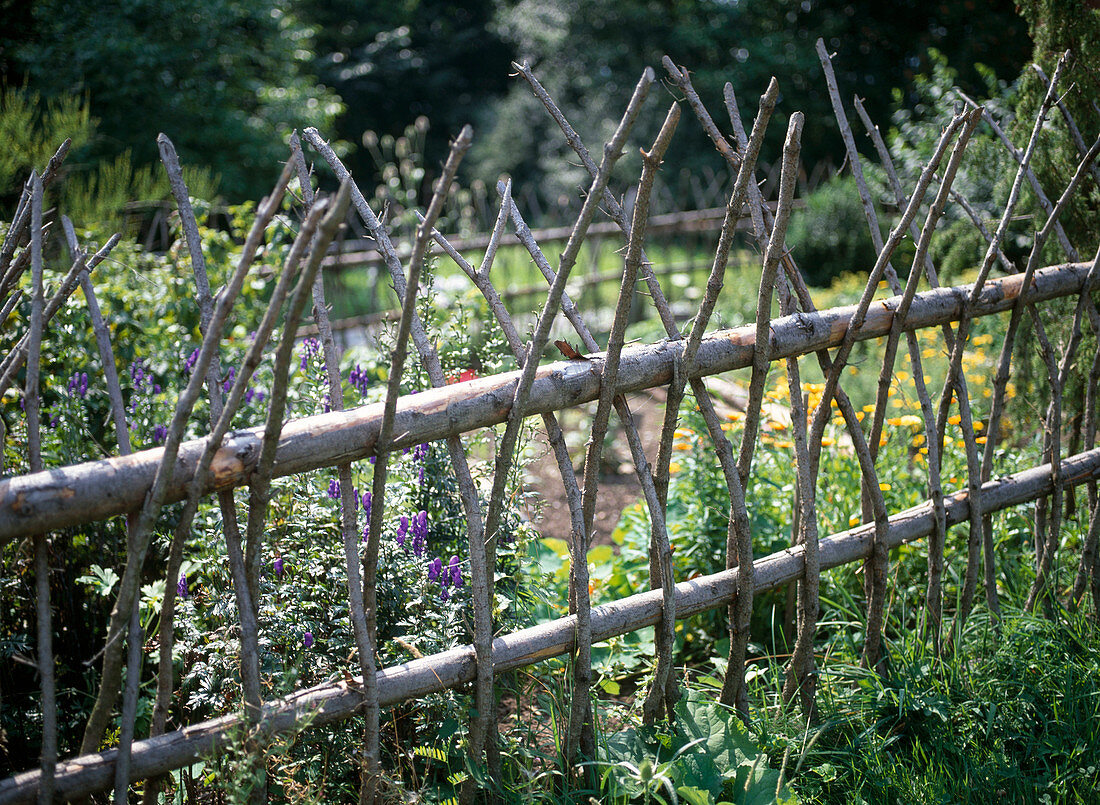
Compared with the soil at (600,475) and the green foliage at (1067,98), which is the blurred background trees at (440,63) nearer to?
the green foliage at (1067,98)

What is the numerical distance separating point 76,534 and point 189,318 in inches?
52.7

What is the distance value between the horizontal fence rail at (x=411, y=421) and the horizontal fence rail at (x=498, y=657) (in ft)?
1.37

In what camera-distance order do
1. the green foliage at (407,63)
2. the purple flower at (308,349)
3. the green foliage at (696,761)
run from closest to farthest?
the green foliage at (696,761)
the purple flower at (308,349)
the green foliage at (407,63)

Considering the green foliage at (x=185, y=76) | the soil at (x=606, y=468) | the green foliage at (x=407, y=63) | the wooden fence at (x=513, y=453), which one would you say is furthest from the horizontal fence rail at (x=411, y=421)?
the green foliage at (x=407, y=63)

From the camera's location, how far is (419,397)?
1.43 m

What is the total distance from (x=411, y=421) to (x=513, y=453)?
388mm

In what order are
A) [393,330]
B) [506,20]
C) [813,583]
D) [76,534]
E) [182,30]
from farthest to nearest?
[506,20] < [182,30] < [76,534] < [393,330] < [813,583]

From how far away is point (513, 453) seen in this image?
5.67 feet

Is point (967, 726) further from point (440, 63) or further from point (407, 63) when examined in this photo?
point (440, 63)

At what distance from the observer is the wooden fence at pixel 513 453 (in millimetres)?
1200

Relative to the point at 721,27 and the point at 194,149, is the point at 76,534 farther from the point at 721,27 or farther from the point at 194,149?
the point at 721,27

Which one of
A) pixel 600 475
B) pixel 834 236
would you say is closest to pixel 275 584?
pixel 600 475

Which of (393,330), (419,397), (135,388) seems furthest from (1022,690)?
(135,388)

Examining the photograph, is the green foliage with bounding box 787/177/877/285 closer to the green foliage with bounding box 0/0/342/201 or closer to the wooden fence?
the green foliage with bounding box 0/0/342/201
